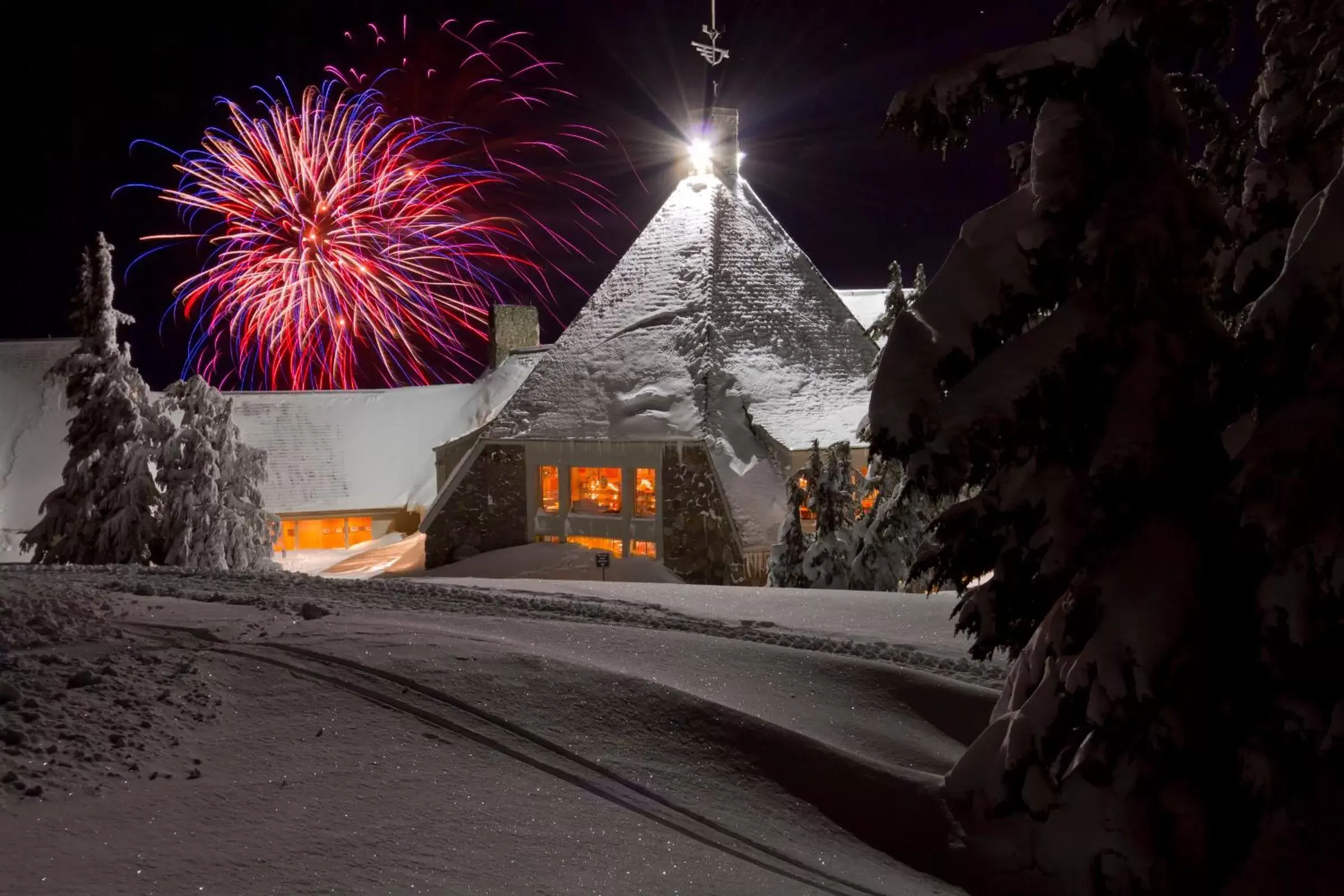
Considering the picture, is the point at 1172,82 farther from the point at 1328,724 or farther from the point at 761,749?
the point at 761,749

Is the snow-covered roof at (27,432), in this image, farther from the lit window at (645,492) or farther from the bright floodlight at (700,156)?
the bright floodlight at (700,156)

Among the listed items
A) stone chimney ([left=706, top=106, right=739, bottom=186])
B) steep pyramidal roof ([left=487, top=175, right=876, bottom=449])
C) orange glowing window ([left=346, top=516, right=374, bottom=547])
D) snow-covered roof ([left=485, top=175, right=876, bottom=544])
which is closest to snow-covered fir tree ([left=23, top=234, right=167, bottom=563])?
steep pyramidal roof ([left=487, top=175, right=876, bottom=449])

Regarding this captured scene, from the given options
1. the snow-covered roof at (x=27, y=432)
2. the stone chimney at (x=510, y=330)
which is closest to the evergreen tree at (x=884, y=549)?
the stone chimney at (x=510, y=330)

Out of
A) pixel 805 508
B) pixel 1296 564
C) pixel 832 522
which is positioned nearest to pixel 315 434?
pixel 805 508

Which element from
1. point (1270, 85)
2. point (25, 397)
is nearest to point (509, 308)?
point (25, 397)

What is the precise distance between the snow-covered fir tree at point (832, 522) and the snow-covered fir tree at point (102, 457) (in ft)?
55.9

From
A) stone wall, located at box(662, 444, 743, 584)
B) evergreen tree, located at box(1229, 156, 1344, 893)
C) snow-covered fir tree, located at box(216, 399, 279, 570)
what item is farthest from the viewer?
snow-covered fir tree, located at box(216, 399, 279, 570)

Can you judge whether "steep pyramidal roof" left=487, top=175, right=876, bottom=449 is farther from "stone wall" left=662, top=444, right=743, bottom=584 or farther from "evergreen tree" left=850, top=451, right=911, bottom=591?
"evergreen tree" left=850, top=451, right=911, bottom=591

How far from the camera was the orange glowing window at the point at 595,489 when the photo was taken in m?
26.8

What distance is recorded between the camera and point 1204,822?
226 inches

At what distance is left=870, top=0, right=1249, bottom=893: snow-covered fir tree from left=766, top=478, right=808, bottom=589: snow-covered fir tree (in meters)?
16.0

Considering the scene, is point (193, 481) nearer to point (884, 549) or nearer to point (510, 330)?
point (884, 549)

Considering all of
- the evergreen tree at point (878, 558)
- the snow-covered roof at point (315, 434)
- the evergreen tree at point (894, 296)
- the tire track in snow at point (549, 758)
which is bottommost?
the tire track in snow at point (549, 758)

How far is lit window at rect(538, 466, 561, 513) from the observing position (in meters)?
27.2
